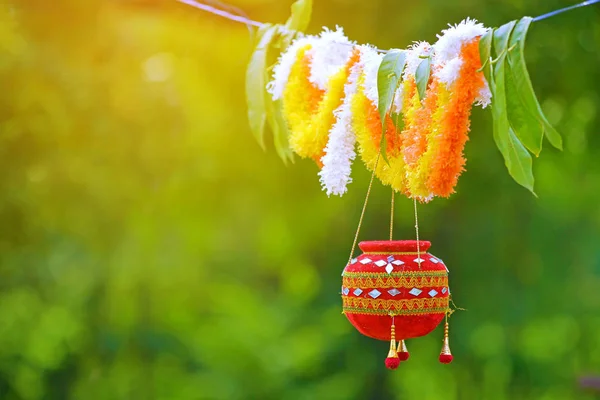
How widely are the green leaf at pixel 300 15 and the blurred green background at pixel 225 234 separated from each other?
5.06ft

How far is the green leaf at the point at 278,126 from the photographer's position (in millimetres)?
1913

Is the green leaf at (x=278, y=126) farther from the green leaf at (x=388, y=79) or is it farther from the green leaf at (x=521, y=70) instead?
the green leaf at (x=521, y=70)

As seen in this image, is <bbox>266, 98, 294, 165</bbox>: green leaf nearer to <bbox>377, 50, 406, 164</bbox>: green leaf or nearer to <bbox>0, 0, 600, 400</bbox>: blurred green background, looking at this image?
<bbox>377, 50, 406, 164</bbox>: green leaf

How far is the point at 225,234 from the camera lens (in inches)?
154

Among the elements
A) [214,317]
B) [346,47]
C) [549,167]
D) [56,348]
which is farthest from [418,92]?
[56,348]

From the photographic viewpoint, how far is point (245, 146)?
386 centimetres

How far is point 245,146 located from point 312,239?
1.71ft

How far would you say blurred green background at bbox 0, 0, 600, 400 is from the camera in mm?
3621

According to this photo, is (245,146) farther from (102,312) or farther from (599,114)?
(599,114)

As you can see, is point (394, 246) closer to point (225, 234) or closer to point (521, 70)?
point (521, 70)

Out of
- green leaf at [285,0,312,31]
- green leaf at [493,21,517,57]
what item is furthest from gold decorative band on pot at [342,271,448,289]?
green leaf at [285,0,312,31]

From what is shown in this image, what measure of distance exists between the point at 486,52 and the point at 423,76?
4.4 inches

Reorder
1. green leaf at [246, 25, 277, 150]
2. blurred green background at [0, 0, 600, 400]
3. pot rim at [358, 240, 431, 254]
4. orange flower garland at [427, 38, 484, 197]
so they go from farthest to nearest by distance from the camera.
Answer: blurred green background at [0, 0, 600, 400] < green leaf at [246, 25, 277, 150] < pot rim at [358, 240, 431, 254] < orange flower garland at [427, 38, 484, 197]

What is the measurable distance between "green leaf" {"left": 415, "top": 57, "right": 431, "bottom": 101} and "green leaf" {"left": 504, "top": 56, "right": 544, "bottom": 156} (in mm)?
136
